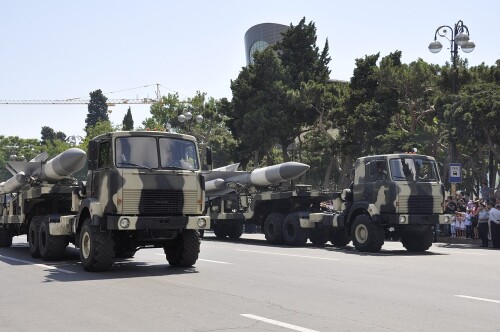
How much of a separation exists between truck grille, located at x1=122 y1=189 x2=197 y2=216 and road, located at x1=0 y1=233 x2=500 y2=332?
1231 millimetres

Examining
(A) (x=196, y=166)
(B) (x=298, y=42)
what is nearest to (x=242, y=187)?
(A) (x=196, y=166)

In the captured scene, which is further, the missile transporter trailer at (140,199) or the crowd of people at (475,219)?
the crowd of people at (475,219)

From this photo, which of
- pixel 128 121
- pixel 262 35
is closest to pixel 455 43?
pixel 128 121

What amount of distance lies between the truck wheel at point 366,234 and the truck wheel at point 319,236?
250 centimetres

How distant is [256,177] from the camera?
24.2 metres

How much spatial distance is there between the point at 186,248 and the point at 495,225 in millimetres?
11615

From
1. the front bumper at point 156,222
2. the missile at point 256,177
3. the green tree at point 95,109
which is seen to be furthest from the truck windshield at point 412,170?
the green tree at point 95,109

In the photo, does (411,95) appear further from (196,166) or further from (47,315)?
(47,315)

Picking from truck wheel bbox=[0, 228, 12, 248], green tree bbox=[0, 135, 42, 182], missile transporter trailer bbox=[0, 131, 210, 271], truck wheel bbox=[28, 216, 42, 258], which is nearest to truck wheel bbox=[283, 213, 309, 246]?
missile transporter trailer bbox=[0, 131, 210, 271]

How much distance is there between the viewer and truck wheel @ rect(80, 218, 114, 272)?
13148 millimetres

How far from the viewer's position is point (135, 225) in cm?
1286

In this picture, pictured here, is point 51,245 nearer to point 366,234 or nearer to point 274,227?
point 366,234

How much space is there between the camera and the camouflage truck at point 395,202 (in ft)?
60.3

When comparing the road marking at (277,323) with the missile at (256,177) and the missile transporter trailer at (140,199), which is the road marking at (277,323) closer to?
the missile transporter trailer at (140,199)
